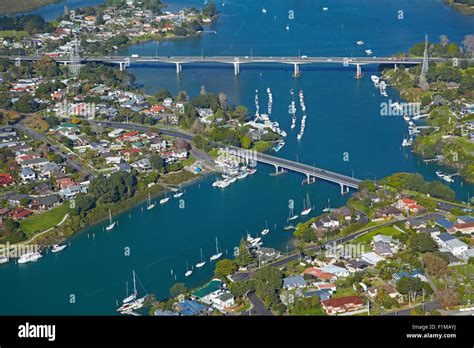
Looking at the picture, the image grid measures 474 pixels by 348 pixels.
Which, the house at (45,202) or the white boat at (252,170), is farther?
the white boat at (252,170)

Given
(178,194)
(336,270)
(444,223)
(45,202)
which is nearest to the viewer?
(336,270)

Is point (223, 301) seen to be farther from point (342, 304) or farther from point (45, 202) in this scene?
point (45, 202)

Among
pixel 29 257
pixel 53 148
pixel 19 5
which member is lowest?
pixel 29 257

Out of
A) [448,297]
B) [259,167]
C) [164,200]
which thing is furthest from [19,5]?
[448,297]

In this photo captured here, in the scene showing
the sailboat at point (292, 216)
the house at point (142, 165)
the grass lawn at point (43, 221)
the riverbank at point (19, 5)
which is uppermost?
the riverbank at point (19, 5)

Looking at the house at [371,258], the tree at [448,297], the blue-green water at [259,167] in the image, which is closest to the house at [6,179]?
the blue-green water at [259,167]

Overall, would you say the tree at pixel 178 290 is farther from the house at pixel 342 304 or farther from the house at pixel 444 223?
the house at pixel 444 223
